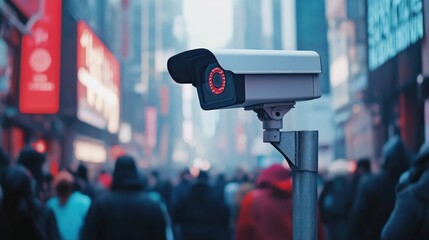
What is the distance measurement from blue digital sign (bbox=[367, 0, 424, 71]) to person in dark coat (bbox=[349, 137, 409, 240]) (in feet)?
10.8

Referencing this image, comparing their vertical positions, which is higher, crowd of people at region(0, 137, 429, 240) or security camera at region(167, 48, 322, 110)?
security camera at region(167, 48, 322, 110)

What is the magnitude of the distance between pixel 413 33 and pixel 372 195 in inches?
163

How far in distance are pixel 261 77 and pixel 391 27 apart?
959 centimetres

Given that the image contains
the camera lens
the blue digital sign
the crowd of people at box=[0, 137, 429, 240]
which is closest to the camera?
the camera lens

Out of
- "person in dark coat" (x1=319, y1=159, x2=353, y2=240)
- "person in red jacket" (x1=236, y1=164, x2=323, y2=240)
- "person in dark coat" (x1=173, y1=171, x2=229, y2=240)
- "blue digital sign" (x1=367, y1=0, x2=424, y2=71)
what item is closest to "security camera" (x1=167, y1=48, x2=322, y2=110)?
"person in red jacket" (x1=236, y1=164, x2=323, y2=240)

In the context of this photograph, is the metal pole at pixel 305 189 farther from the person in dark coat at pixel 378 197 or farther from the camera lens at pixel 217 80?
the person in dark coat at pixel 378 197

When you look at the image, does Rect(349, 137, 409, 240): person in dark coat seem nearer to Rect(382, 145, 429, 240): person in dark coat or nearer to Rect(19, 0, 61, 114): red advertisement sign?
Rect(382, 145, 429, 240): person in dark coat

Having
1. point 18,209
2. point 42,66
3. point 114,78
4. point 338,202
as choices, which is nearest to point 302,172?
point 18,209

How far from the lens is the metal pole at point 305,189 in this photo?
2994mm

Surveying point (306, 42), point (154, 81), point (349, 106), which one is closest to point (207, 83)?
point (349, 106)

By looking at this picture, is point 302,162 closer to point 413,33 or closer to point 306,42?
point 413,33

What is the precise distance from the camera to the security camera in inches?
118

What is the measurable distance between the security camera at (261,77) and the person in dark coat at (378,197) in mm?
4249

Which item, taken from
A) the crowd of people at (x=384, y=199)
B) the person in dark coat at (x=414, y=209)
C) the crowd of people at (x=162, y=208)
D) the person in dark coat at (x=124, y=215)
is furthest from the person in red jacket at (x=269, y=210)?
the person in dark coat at (x=414, y=209)
